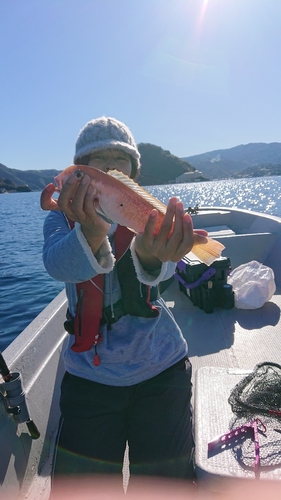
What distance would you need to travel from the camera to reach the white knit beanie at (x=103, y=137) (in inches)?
104

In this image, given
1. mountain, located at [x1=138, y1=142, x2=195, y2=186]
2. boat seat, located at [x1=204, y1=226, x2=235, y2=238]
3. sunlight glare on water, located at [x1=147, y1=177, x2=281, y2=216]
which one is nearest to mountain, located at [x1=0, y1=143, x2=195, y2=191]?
mountain, located at [x1=138, y1=142, x2=195, y2=186]

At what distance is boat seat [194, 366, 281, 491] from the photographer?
256 centimetres

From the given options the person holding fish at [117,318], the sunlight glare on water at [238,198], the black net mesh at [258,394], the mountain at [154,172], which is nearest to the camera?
the person holding fish at [117,318]

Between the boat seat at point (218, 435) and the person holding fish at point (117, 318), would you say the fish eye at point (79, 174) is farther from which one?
the boat seat at point (218, 435)

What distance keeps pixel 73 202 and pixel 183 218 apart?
718 mm

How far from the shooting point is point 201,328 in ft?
19.2

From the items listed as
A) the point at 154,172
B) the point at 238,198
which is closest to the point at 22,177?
the point at 154,172

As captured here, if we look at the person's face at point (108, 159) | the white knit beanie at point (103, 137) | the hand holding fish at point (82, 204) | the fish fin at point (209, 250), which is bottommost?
the fish fin at point (209, 250)

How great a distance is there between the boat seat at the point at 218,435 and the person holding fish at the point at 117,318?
1.38 feet

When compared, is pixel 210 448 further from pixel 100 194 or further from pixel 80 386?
pixel 100 194

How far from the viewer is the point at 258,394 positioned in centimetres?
327

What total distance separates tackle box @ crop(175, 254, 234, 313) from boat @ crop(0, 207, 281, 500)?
0.18 metres

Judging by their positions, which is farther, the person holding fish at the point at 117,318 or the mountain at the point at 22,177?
the mountain at the point at 22,177

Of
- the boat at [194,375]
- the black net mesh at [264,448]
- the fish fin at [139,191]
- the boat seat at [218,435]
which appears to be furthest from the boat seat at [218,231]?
the fish fin at [139,191]
